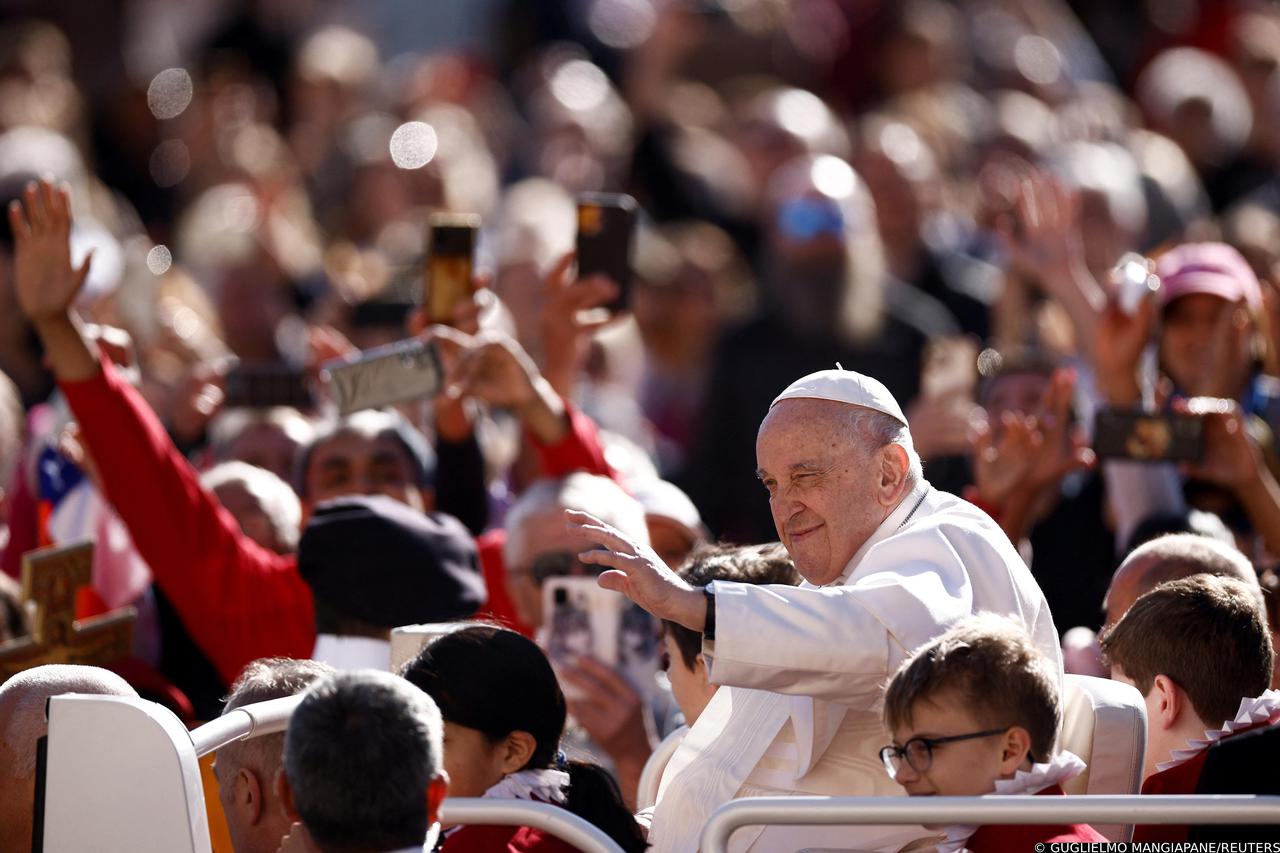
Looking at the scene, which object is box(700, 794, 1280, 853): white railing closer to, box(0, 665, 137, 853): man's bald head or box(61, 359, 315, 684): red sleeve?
box(0, 665, 137, 853): man's bald head

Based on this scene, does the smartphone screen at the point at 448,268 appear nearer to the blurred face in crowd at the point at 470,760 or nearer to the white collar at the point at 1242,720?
the blurred face in crowd at the point at 470,760

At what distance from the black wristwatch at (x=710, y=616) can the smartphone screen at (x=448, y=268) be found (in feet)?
8.91

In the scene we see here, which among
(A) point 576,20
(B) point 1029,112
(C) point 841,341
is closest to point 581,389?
(C) point 841,341

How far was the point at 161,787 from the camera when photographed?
3.52m

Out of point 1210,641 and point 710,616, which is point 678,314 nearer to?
→ point 1210,641

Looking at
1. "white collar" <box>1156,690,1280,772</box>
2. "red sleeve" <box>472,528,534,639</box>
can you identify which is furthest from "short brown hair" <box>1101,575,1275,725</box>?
"red sleeve" <box>472,528,534,639</box>

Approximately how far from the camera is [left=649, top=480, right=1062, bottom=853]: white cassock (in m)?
3.98

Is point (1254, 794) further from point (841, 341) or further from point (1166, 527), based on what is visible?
point (841, 341)

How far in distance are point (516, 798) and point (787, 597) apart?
0.64 m

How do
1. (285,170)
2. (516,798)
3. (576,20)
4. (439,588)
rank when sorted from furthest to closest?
(576,20) < (285,170) < (439,588) < (516,798)

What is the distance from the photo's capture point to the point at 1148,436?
5867 mm

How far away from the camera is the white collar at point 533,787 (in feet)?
13.2

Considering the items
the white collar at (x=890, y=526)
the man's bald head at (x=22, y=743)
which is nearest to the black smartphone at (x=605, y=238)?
the white collar at (x=890, y=526)

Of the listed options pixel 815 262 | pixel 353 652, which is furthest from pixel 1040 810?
pixel 815 262
